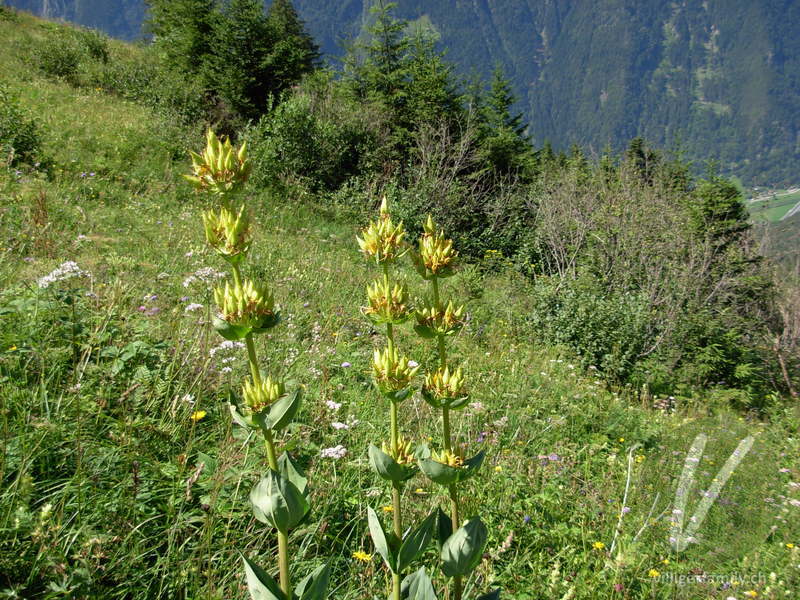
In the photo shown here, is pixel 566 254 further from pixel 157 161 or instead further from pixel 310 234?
pixel 157 161

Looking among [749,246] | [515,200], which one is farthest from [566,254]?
[749,246]

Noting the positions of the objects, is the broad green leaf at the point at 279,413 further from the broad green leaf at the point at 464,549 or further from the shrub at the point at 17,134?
the shrub at the point at 17,134

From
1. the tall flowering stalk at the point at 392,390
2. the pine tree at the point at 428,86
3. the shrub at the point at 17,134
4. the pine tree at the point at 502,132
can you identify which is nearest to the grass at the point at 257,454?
the tall flowering stalk at the point at 392,390

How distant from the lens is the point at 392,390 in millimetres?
1031

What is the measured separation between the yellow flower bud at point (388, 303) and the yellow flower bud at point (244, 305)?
0.79 feet

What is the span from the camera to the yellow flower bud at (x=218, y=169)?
39.8 inches

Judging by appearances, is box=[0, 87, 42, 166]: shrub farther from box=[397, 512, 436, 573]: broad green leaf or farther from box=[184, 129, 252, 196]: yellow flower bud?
box=[397, 512, 436, 573]: broad green leaf

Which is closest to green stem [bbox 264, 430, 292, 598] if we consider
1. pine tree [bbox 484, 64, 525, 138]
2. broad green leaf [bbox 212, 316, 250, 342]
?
broad green leaf [bbox 212, 316, 250, 342]

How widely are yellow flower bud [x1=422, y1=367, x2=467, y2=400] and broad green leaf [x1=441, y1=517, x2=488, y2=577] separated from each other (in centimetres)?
27

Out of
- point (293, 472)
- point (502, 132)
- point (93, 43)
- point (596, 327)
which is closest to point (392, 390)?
point (293, 472)

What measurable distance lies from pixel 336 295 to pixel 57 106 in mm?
9551

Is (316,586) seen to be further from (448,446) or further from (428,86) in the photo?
(428,86)

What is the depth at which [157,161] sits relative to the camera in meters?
9.36

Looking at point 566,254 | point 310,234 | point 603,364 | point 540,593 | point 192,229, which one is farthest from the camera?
point 566,254
